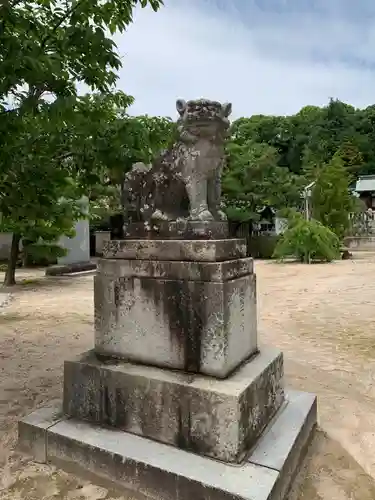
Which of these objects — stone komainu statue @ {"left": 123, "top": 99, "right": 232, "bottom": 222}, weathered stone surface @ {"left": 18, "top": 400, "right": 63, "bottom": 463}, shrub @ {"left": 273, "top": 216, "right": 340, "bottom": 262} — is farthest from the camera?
shrub @ {"left": 273, "top": 216, "right": 340, "bottom": 262}

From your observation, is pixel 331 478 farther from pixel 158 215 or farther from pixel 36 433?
pixel 158 215

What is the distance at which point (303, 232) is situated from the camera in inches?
604

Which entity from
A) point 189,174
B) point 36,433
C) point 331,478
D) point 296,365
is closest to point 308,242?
point 296,365

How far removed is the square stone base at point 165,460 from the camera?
184 centimetres

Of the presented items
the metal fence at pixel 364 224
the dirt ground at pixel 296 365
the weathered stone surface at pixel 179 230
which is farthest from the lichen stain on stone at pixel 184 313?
the metal fence at pixel 364 224

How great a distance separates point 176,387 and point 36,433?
937 mm

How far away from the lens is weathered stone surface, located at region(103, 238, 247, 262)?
2.23 meters

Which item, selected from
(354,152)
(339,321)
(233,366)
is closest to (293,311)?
(339,321)

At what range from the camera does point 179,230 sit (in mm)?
2410

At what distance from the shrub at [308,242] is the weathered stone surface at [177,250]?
13425mm

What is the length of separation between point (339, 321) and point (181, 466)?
4.85 metres

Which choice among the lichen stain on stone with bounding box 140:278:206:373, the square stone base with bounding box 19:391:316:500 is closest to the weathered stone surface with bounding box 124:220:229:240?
the lichen stain on stone with bounding box 140:278:206:373

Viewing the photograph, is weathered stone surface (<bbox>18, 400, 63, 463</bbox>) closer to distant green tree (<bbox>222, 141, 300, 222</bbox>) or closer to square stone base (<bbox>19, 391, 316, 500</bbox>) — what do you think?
square stone base (<bbox>19, 391, 316, 500</bbox>)

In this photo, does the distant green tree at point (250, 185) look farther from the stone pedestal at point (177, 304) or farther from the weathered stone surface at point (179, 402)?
the weathered stone surface at point (179, 402)
